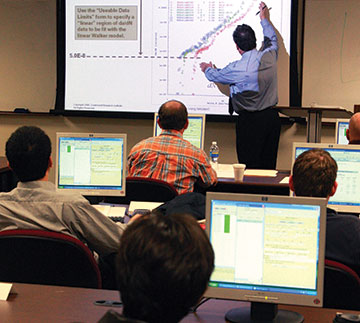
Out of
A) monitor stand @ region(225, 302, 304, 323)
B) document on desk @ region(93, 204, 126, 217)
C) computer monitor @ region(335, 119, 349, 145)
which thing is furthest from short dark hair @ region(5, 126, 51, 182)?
computer monitor @ region(335, 119, 349, 145)

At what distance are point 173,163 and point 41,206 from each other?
1675 mm

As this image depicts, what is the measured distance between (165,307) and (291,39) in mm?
5358

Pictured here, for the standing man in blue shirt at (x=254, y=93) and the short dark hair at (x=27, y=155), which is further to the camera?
the standing man in blue shirt at (x=254, y=93)

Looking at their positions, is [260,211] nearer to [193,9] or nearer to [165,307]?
[165,307]

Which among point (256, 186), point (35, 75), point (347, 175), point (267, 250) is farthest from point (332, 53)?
point (267, 250)

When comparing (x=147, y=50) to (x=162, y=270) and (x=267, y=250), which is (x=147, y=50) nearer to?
(x=267, y=250)

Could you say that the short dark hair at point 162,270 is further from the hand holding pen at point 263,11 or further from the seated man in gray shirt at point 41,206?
Answer: the hand holding pen at point 263,11

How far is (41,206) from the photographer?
238cm

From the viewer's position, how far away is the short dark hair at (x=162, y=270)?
103 centimetres

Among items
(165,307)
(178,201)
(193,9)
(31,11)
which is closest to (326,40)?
(193,9)

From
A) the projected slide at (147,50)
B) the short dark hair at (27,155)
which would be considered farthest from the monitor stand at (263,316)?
the projected slide at (147,50)

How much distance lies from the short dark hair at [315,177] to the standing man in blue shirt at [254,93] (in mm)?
3597

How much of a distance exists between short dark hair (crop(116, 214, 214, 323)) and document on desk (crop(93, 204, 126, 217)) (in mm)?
2202

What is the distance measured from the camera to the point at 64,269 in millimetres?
2168
